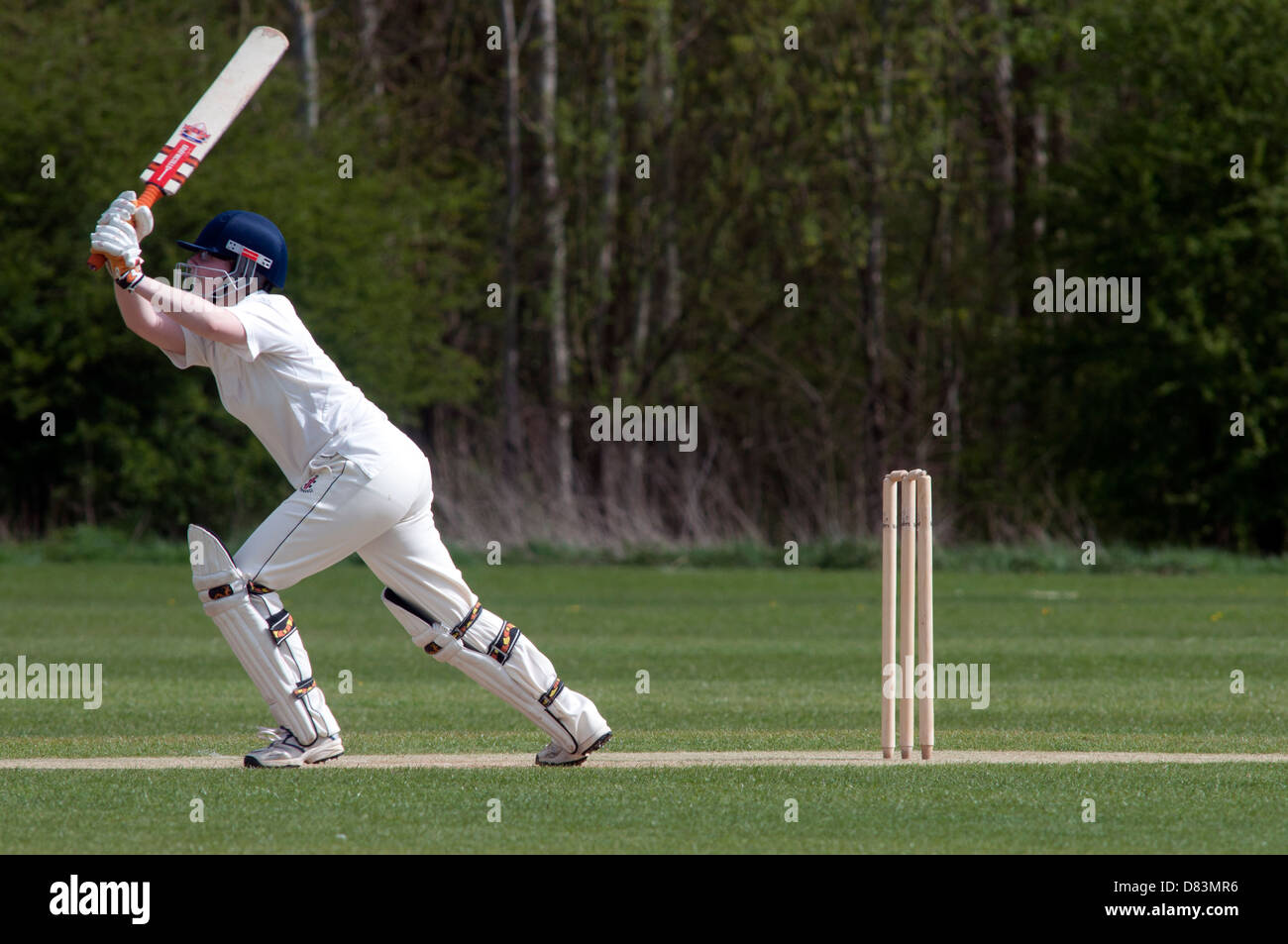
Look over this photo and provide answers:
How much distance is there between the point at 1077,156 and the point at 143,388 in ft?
44.9

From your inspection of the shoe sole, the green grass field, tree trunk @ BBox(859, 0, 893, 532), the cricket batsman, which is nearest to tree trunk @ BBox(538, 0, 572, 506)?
tree trunk @ BBox(859, 0, 893, 532)

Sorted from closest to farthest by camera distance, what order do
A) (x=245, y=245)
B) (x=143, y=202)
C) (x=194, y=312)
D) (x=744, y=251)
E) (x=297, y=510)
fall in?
(x=194, y=312)
(x=297, y=510)
(x=143, y=202)
(x=245, y=245)
(x=744, y=251)

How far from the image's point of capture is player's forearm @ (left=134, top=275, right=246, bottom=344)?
6719 millimetres

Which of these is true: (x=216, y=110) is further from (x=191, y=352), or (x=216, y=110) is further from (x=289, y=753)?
(x=289, y=753)

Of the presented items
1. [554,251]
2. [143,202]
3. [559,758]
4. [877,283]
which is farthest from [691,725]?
[554,251]

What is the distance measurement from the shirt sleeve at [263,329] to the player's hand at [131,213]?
0.43 metres

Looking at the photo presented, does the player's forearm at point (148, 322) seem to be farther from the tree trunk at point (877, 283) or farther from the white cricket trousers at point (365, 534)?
the tree trunk at point (877, 283)

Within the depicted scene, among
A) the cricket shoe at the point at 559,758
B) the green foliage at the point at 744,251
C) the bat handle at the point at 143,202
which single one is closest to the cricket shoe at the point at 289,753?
the cricket shoe at the point at 559,758

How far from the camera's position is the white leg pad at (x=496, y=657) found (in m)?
7.21

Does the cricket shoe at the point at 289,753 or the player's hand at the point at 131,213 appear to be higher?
the player's hand at the point at 131,213

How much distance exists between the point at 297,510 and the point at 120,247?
1118mm

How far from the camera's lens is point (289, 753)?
7359 mm

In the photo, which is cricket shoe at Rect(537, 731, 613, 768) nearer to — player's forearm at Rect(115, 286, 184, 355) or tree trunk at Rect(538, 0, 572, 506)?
player's forearm at Rect(115, 286, 184, 355)

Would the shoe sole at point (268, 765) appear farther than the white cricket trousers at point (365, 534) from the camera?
Yes
